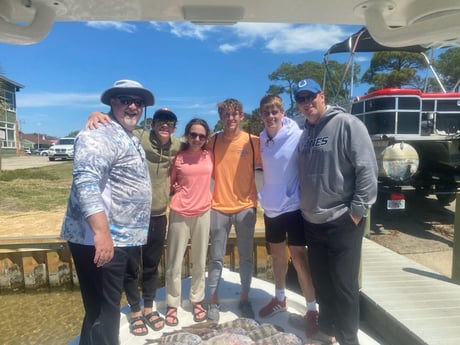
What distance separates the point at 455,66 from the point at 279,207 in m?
28.5

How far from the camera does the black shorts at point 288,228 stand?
2949 millimetres

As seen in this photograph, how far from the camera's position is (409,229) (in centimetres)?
746

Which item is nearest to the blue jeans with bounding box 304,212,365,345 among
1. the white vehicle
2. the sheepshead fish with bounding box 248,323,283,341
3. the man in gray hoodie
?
the man in gray hoodie

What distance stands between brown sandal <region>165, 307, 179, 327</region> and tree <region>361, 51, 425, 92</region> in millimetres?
23776

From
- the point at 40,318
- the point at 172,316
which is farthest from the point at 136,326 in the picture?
the point at 40,318

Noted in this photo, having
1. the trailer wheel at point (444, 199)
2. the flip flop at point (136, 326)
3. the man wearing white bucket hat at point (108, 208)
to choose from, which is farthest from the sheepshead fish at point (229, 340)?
the trailer wheel at point (444, 199)

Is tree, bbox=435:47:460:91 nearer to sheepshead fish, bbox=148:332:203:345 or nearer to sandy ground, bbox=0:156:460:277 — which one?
sandy ground, bbox=0:156:460:277

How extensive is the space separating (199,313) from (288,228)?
3.63 ft

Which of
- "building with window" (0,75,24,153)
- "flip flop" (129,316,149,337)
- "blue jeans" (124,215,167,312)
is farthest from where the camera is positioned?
"building with window" (0,75,24,153)

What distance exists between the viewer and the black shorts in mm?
A: 2949

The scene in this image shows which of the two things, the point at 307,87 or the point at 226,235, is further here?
the point at 226,235

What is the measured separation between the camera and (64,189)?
40.1 ft

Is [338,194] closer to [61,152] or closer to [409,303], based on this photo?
[409,303]

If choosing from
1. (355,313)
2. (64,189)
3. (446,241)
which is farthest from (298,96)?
(64,189)
